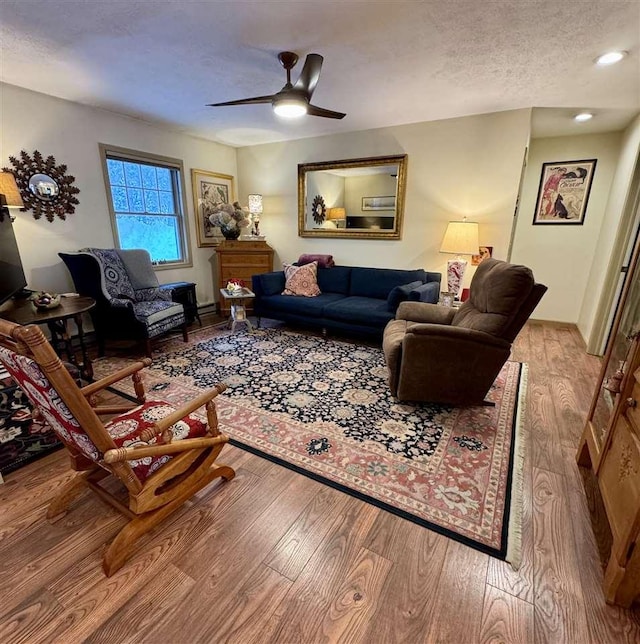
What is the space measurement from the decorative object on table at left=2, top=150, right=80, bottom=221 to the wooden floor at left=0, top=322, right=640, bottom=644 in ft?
8.82

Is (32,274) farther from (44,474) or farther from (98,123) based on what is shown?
(44,474)

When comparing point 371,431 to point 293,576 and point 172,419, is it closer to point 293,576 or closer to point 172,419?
point 293,576

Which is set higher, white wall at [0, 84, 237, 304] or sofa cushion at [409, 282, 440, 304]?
white wall at [0, 84, 237, 304]

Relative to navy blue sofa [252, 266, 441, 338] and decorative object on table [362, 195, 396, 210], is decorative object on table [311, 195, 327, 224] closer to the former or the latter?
decorative object on table [362, 195, 396, 210]

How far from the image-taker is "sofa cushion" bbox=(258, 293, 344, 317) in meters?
3.79

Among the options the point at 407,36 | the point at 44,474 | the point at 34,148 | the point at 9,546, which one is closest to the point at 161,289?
the point at 34,148

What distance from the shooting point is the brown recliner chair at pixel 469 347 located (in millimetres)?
2129

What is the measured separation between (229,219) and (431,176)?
2.74 metres

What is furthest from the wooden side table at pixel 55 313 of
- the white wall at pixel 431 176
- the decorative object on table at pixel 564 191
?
the decorative object on table at pixel 564 191

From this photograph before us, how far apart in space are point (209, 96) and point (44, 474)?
3.32m

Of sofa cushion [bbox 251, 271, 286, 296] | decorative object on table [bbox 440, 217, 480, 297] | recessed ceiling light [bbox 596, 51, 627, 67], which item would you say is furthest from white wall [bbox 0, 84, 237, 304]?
recessed ceiling light [bbox 596, 51, 627, 67]

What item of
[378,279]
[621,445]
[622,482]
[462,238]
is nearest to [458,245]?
[462,238]

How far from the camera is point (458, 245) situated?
3.48m

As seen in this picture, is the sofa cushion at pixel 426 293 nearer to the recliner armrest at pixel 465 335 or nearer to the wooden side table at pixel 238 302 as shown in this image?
the recliner armrest at pixel 465 335
